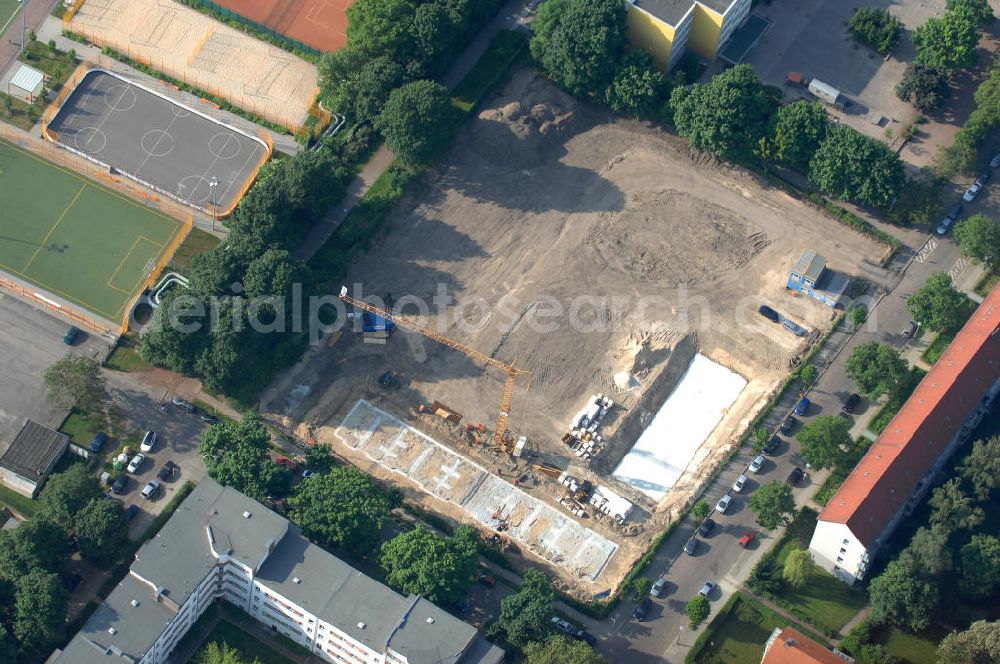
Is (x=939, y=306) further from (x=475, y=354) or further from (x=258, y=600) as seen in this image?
(x=258, y=600)

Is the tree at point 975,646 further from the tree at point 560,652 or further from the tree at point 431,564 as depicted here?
the tree at point 431,564

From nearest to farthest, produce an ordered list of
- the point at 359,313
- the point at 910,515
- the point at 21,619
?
the point at 21,619 → the point at 910,515 → the point at 359,313

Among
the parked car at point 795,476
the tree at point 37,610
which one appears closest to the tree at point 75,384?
the tree at point 37,610

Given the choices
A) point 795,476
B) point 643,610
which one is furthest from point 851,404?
point 643,610

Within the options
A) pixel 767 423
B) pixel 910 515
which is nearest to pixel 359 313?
pixel 767 423

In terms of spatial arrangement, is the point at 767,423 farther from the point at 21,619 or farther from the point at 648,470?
the point at 21,619

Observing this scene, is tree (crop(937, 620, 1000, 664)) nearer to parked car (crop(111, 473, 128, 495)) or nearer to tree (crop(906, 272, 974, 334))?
tree (crop(906, 272, 974, 334))

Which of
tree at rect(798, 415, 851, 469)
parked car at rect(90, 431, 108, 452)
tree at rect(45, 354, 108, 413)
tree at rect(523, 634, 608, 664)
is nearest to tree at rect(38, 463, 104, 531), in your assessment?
parked car at rect(90, 431, 108, 452)
